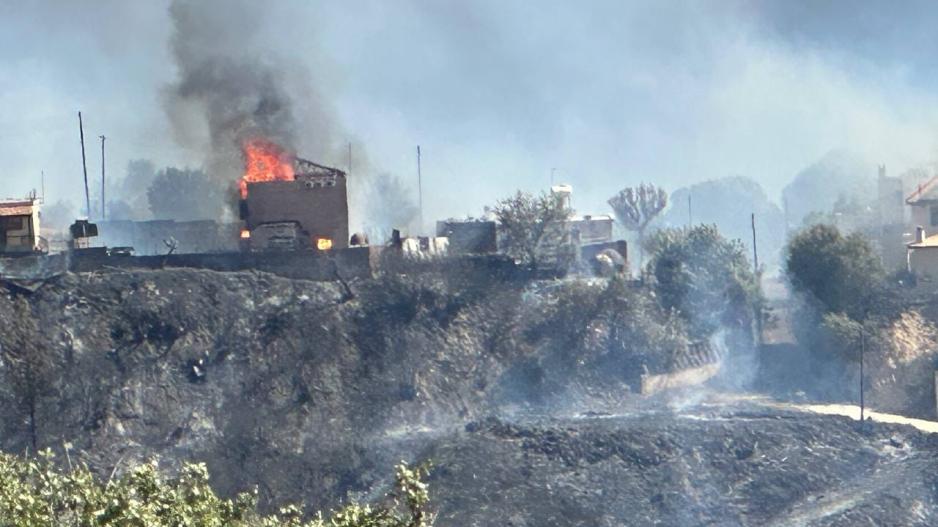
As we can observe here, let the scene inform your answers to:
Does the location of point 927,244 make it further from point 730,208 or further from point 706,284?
point 730,208

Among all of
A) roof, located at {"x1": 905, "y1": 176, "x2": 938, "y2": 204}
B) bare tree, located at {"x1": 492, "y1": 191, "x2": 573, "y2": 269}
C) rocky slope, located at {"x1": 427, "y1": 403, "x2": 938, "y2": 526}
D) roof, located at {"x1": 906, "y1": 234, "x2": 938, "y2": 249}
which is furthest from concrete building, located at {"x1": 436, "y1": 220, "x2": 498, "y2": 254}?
roof, located at {"x1": 905, "y1": 176, "x2": 938, "y2": 204}

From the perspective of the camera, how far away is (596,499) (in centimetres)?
4791

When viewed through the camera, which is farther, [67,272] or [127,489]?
[67,272]

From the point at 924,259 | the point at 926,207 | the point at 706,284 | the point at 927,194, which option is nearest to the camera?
the point at 706,284

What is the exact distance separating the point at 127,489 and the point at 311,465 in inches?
1130

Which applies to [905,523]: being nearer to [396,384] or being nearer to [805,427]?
[805,427]

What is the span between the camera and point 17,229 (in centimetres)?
6134

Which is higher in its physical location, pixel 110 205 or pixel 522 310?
pixel 110 205

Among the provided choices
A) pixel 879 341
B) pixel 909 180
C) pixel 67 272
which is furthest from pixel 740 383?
pixel 909 180

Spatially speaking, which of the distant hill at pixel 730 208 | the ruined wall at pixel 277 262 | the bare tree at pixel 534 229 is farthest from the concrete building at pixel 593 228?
the distant hill at pixel 730 208

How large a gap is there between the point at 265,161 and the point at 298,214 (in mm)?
8192

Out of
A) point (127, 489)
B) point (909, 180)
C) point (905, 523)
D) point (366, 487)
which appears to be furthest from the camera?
point (909, 180)

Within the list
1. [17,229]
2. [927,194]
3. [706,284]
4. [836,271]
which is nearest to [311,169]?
[17,229]

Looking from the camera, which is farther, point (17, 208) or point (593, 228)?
point (593, 228)
